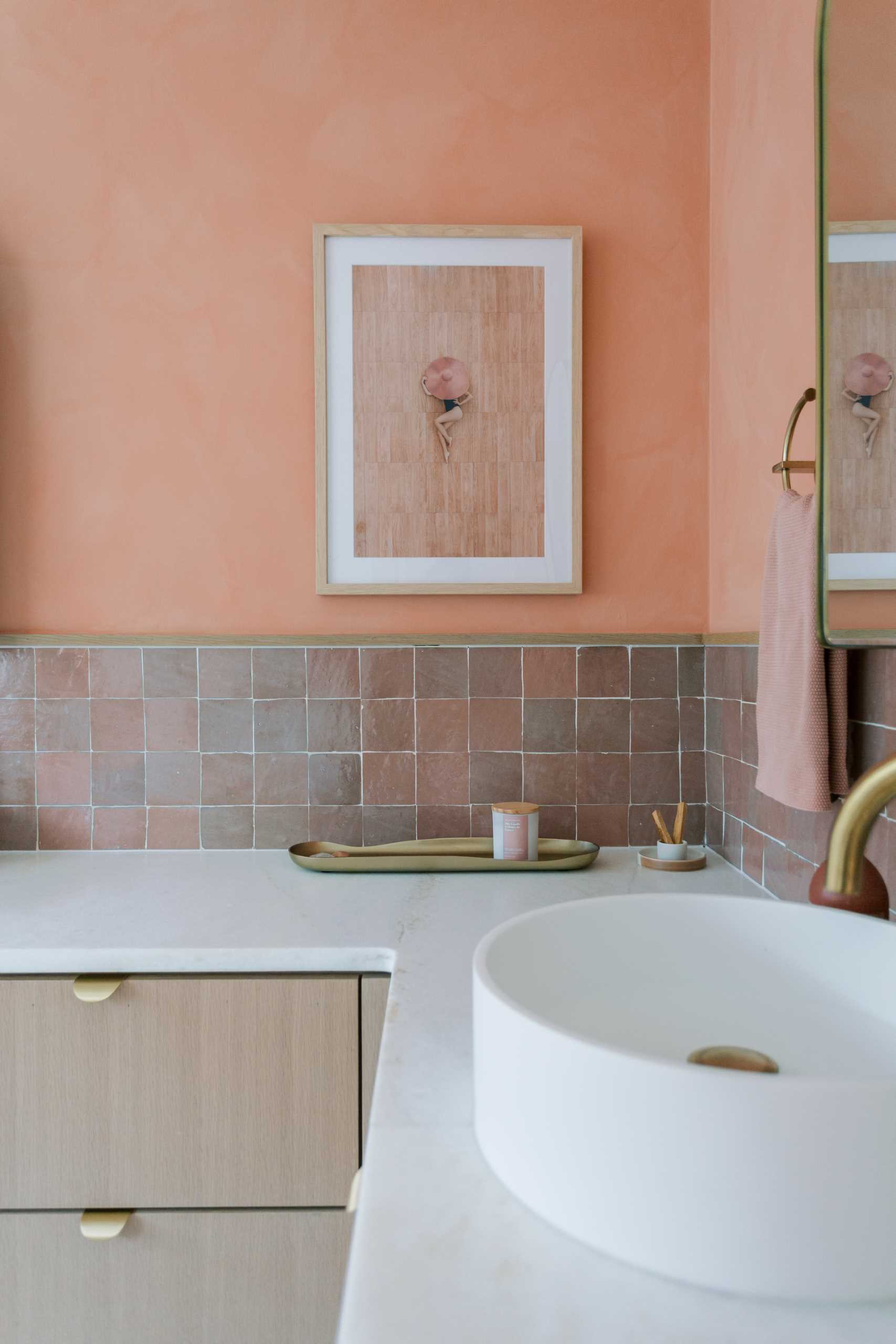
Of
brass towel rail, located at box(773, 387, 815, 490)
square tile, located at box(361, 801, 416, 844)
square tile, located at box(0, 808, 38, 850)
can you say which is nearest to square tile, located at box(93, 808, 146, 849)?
square tile, located at box(0, 808, 38, 850)

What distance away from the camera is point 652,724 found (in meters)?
1.76

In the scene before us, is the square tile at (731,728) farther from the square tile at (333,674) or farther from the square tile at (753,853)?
the square tile at (333,674)

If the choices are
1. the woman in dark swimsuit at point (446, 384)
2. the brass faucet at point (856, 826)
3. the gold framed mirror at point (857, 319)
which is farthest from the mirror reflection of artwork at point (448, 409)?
the brass faucet at point (856, 826)

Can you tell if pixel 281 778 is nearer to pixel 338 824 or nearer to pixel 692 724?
pixel 338 824

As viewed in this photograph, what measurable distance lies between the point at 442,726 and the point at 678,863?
19.0 inches

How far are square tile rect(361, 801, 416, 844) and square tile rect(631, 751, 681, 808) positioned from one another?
417mm

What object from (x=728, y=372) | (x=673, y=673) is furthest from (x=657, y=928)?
(x=728, y=372)

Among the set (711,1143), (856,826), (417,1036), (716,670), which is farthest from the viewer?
(716,670)

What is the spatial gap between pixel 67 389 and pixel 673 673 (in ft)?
4.06

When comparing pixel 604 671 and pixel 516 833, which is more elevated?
pixel 604 671

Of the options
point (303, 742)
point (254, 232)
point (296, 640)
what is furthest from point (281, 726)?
point (254, 232)

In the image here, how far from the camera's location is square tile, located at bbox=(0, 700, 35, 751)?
174cm

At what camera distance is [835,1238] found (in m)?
0.53

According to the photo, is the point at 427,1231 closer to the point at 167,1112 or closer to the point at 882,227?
the point at 167,1112
